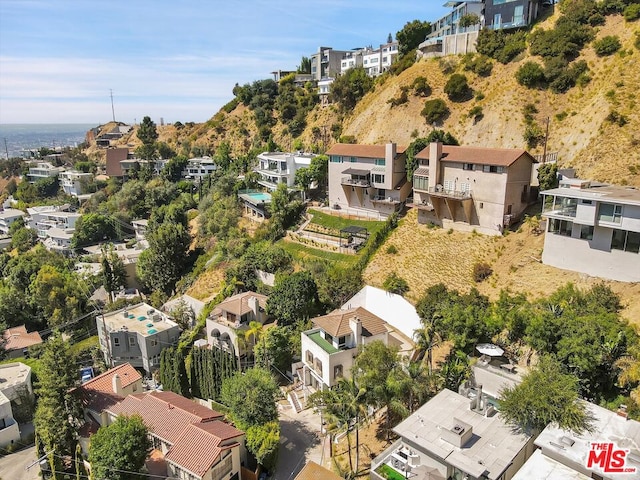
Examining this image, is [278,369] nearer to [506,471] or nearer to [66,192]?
[506,471]

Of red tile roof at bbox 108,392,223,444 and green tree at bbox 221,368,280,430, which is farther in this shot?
green tree at bbox 221,368,280,430

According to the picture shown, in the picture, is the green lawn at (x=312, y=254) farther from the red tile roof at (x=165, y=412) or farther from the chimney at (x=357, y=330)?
the red tile roof at (x=165, y=412)

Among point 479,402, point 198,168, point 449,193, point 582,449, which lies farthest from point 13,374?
point 198,168

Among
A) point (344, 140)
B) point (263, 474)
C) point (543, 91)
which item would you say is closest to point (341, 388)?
point (263, 474)

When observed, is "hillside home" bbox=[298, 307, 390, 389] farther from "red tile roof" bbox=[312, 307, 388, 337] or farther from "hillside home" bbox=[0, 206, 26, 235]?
"hillside home" bbox=[0, 206, 26, 235]

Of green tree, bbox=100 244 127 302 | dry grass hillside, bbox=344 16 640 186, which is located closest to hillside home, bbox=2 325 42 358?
green tree, bbox=100 244 127 302

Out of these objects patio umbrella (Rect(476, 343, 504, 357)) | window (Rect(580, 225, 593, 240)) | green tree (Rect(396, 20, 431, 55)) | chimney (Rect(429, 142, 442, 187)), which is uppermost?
green tree (Rect(396, 20, 431, 55))

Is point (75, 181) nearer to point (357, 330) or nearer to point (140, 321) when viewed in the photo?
point (140, 321)
